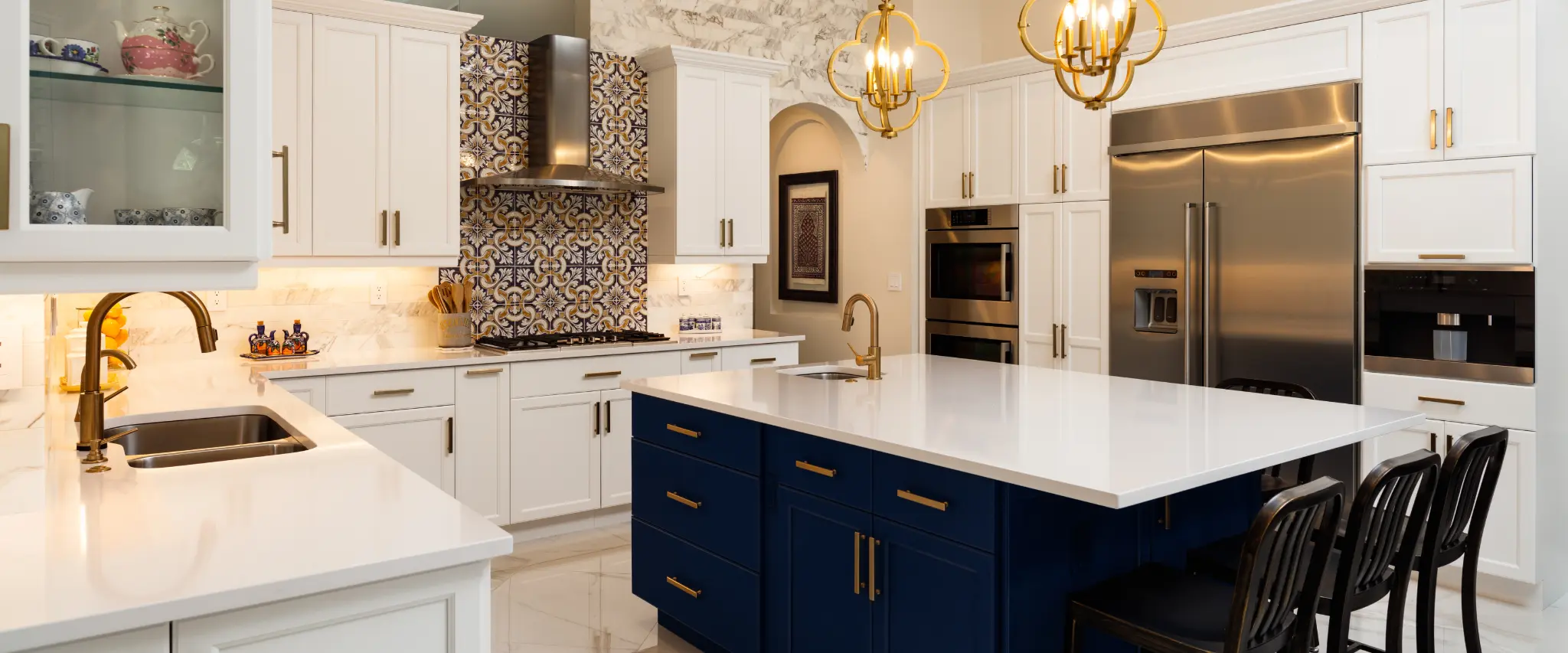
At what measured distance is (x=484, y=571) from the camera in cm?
162

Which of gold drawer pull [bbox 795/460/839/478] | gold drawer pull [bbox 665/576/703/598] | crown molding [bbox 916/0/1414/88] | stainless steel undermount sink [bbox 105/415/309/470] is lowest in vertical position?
gold drawer pull [bbox 665/576/703/598]

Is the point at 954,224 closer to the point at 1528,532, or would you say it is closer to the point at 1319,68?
the point at 1319,68

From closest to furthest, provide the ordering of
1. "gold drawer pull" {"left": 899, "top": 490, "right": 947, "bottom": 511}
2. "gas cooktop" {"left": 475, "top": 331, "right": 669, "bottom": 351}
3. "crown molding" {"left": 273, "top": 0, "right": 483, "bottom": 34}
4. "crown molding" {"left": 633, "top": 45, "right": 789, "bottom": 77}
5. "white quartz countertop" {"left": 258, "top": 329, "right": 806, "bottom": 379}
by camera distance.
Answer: "gold drawer pull" {"left": 899, "top": 490, "right": 947, "bottom": 511} → "white quartz countertop" {"left": 258, "top": 329, "right": 806, "bottom": 379} → "crown molding" {"left": 273, "top": 0, "right": 483, "bottom": 34} → "gas cooktop" {"left": 475, "top": 331, "right": 669, "bottom": 351} → "crown molding" {"left": 633, "top": 45, "right": 789, "bottom": 77}

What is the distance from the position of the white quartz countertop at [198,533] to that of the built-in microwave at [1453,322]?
3.78m

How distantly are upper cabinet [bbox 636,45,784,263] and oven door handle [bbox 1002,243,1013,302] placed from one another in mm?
1339

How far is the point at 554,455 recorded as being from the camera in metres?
4.72

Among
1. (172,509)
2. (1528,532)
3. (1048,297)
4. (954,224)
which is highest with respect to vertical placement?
(954,224)

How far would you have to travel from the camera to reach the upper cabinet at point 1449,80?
364 centimetres

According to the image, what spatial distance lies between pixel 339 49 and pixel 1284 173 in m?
4.13

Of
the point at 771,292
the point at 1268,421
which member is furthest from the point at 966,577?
the point at 771,292

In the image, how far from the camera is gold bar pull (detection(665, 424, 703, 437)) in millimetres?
3188

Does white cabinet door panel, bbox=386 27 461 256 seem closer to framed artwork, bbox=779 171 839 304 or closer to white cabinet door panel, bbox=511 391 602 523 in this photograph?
white cabinet door panel, bbox=511 391 602 523

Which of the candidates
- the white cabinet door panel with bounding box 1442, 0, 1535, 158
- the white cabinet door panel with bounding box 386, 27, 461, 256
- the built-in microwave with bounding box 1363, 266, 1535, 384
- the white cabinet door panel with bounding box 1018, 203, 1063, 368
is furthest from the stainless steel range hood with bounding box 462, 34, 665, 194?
the white cabinet door panel with bounding box 1442, 0, 1535, 158

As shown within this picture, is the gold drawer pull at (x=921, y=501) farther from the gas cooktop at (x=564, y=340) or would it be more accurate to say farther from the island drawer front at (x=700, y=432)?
the gas cooktop at (x=564, y=340)
